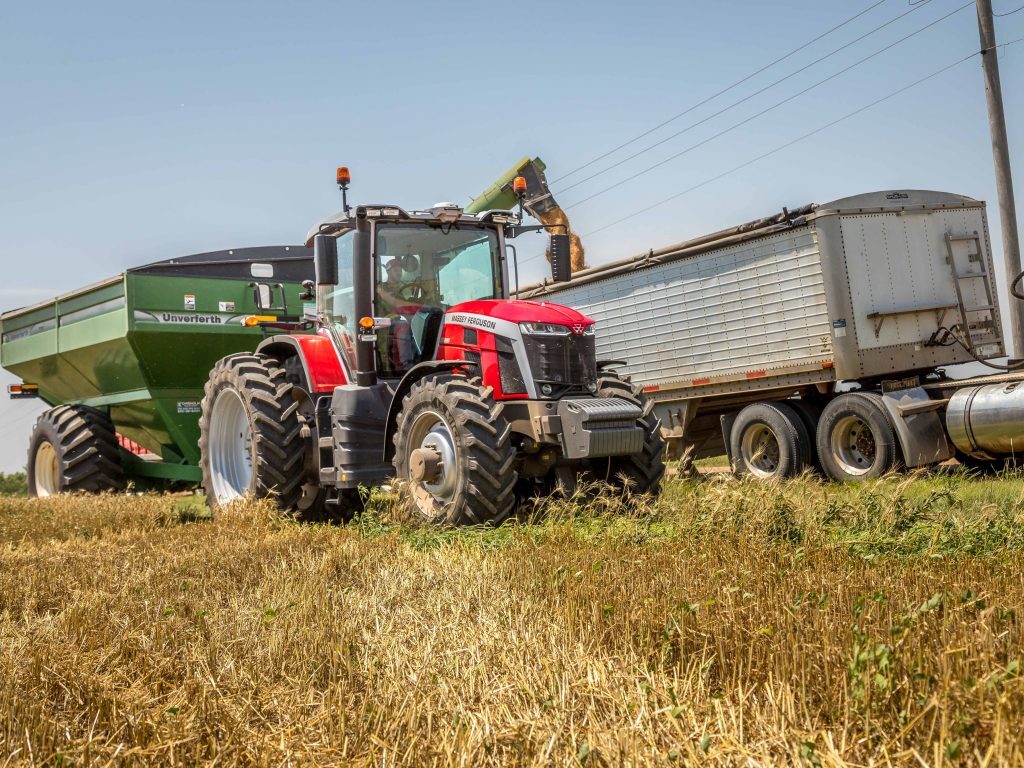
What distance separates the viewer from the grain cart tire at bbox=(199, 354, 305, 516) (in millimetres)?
8266

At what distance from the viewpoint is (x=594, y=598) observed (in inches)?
161

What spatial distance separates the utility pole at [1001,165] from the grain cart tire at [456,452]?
→ 8.62 meters

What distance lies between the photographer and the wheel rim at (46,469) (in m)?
12.1

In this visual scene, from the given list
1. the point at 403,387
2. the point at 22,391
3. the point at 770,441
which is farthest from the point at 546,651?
the point at 22,391

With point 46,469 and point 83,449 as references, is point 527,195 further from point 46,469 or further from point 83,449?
point 46,469

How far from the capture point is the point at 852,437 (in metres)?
11.0

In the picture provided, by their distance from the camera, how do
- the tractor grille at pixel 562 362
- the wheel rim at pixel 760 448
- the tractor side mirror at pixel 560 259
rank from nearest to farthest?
the tractor grille at pixel 562 362 → the tractor side mirror at pixel 560 259 → the wheel rim at pixel 760 448

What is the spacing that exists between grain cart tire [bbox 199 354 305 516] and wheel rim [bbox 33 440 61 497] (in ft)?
12.7

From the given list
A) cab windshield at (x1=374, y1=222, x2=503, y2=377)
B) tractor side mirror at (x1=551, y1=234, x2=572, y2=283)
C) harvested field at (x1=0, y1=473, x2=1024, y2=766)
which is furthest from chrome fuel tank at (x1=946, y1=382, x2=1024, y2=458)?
cab windshield at (x1=374, y1=222, x2=503, y2=377)

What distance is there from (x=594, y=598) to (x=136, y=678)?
1.78m

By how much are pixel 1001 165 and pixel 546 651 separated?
1275 centimetres

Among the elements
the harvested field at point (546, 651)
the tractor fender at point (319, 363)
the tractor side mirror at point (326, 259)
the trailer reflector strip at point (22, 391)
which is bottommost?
the harvested field at point (546, 651)

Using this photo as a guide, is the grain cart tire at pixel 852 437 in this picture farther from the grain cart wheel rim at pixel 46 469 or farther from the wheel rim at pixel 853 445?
the grain cart wheel rim at pixel 46 469

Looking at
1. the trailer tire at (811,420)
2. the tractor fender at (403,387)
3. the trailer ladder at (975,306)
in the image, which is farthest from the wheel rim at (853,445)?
the tractor fender at (403,387)
